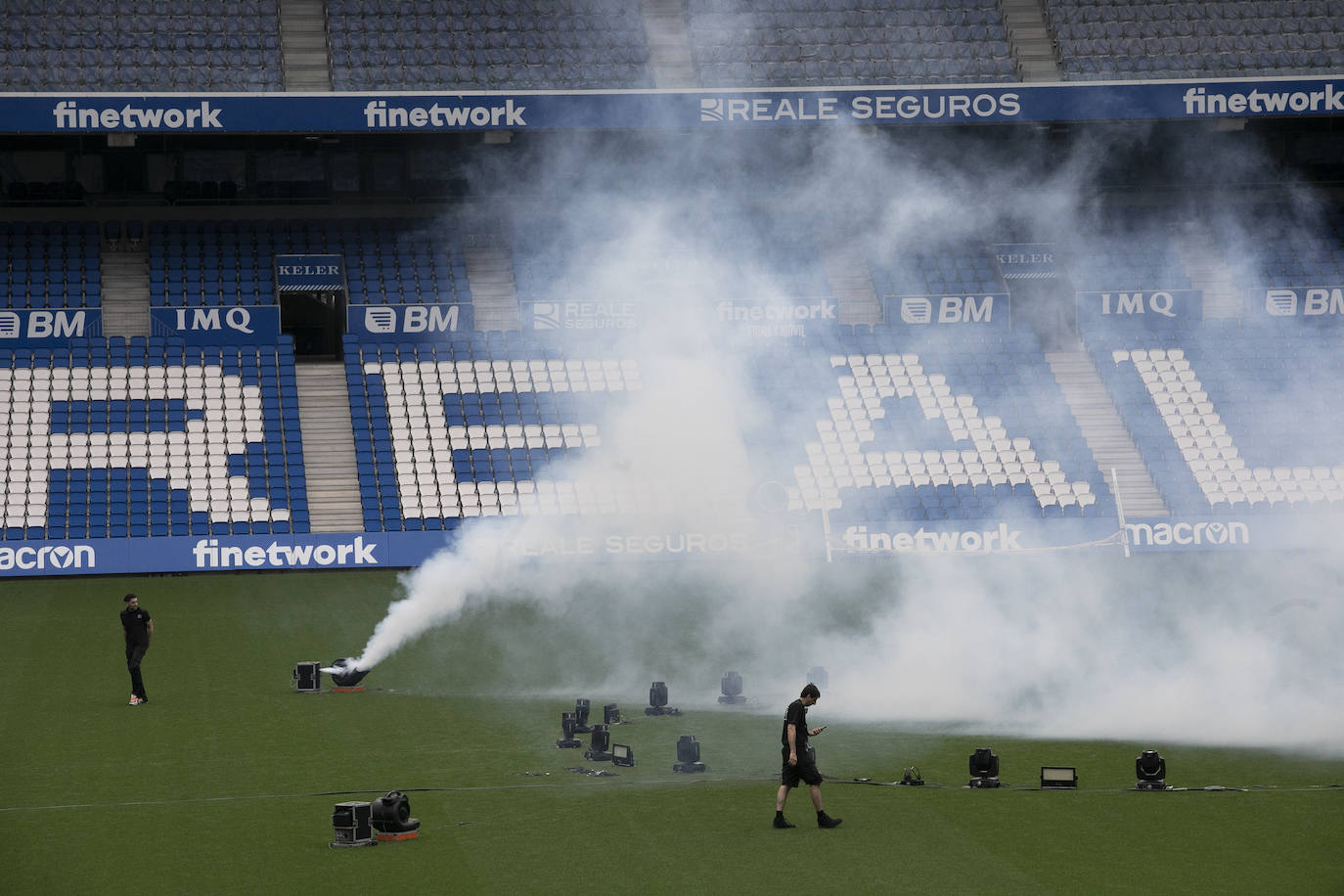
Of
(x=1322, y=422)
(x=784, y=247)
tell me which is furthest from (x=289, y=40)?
(x=1322, y=422)

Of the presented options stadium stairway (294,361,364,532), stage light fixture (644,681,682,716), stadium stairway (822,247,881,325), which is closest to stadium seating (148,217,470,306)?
stadium stairway (294,361,364,532)

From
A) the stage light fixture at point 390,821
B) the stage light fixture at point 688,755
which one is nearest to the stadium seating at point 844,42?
the stage light fixture at point 688,755

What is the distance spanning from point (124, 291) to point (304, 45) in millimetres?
6389

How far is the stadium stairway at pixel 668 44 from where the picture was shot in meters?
35.6

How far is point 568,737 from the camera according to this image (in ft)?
49.6

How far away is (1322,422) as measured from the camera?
33094mm

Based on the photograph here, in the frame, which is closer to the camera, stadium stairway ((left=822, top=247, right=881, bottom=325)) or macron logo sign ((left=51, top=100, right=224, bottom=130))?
macron logo sign ((left=51, top=100, right=224, bottom=130))

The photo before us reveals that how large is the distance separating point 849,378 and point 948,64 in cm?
743

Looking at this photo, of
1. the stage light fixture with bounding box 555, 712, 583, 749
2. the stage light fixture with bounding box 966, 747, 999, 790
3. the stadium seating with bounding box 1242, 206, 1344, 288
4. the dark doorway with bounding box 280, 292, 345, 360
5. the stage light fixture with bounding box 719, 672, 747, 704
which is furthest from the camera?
the stadium seating with bounding box 1242, 206, 1344, 288

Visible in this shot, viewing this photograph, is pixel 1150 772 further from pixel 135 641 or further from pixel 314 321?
pixel 314 321

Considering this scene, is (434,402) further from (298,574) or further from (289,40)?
(289,40)

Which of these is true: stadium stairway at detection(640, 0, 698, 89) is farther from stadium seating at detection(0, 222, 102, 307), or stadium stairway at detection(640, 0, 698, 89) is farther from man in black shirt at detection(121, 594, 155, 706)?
man in black shirt at detection(121, 594, 155, 706)

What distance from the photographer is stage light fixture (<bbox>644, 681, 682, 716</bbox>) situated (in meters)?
16.6

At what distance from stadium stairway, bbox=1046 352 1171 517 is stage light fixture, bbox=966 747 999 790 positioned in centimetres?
1876
